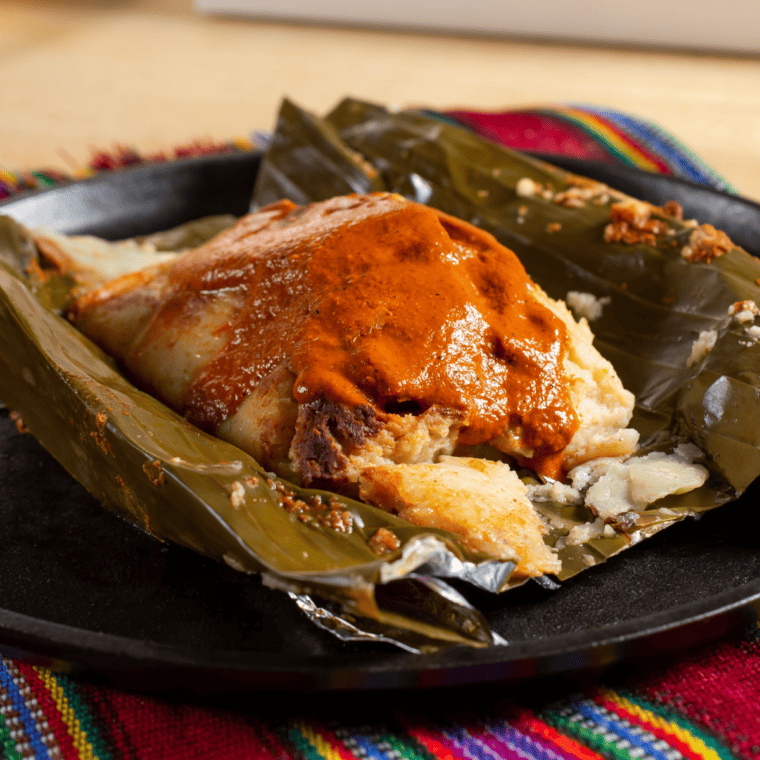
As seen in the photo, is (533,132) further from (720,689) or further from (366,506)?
(720,689)

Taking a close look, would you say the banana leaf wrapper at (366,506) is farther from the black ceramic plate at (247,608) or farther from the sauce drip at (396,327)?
the sauce drip at (396,327)

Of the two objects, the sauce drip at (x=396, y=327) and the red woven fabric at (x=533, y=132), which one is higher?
the red woven fabric at (x=533, y=132)

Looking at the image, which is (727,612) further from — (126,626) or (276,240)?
(276,240)

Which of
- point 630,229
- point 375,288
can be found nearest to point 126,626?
point 375,288

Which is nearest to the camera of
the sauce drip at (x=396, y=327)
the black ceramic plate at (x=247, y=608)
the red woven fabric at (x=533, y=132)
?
the black ceramic plate at (x=247, y=608)

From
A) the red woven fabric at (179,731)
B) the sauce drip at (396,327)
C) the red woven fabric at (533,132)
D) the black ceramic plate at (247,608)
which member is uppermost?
the red woven fabric at (533,132)

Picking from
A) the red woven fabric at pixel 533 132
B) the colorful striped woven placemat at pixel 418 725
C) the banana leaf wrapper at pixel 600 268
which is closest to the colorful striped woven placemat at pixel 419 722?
the colorful striped woven placemat at pixel 418 725

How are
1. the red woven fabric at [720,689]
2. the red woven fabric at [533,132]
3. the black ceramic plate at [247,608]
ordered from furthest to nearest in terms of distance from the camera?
the red woven fabric at [533,132]
the red woven fabric at [720,689]
the black ceramic plate at [247,608]
